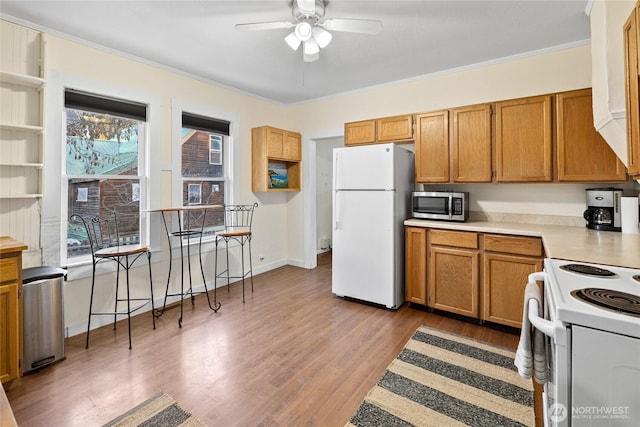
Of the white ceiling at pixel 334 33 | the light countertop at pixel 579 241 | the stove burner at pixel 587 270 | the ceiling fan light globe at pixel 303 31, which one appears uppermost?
the white ceiling at pixel 334 33

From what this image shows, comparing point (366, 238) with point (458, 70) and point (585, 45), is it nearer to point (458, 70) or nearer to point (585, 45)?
point (458, 70)

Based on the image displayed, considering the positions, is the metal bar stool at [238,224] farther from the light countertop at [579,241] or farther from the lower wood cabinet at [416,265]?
the light countertop at [579,241]

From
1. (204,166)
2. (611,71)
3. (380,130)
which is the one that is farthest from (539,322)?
(204,166)

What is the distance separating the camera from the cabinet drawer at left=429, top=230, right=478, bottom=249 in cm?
285

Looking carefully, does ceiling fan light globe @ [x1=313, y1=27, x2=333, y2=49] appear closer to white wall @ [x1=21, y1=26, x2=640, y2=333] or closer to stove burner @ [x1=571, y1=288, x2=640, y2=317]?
white wall @ [x1=21, y1=26, x2=640, y2=333]

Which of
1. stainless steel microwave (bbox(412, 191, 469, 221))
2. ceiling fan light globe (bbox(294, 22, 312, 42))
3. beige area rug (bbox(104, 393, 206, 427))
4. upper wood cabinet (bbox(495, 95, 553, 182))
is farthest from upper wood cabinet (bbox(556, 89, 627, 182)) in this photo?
beige area rug (bbox(104, 393, 206, 427))

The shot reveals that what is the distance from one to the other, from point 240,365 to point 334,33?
9.66ft

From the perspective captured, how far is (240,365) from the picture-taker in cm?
222

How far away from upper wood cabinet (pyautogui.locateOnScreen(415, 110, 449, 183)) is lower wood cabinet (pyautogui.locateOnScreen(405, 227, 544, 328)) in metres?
0.67

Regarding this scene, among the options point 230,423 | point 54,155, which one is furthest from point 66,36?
point 230,423

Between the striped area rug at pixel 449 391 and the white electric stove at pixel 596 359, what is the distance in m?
0.80

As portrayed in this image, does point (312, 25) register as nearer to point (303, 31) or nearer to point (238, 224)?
point (303, 31)

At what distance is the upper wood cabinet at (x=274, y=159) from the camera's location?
4.30 meters

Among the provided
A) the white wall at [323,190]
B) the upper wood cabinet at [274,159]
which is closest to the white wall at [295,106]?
the upper wood cabinet at [274,159]
